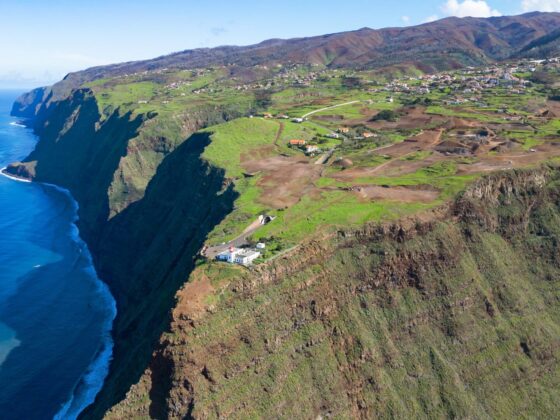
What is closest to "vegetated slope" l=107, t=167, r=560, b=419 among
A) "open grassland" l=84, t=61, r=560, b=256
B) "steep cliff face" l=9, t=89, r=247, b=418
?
"open grassland" l=84, t=61, r=560, b=256

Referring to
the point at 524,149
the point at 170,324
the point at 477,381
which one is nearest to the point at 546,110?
the point at 524,149

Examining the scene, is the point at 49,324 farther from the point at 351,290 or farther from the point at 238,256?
the point at 351,290

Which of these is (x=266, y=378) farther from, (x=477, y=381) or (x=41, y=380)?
(x=41, y=380)

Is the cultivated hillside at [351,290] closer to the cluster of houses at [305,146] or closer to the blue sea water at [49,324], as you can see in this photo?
the cluster of houses at [305,146]

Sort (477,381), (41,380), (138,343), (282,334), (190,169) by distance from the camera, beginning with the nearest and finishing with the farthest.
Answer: (282,334), (477,381), (138,343), (41,380), (190,169)

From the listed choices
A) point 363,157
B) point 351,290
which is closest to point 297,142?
point 363,157

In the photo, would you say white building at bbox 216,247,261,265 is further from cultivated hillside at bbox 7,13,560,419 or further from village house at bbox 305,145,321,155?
village house at bbox 305,145,321,155

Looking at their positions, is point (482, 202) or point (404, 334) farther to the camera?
point (482, 202)

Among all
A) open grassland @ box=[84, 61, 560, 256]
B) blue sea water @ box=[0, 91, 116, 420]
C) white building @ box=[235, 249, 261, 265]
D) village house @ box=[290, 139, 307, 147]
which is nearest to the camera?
white building @ box=[235, 249, 261, 265]
